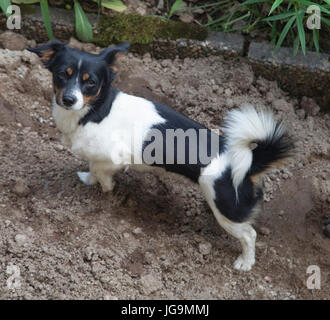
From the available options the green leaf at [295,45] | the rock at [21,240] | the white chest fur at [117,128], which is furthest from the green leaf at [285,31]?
the rock at [21,240]

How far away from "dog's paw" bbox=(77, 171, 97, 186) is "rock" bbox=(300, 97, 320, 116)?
1.97m

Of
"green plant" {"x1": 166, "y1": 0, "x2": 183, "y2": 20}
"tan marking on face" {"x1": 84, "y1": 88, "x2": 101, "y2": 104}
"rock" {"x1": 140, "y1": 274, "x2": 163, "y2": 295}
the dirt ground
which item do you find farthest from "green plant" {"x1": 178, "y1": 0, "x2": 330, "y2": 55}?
"rock" {"x1": 140, "y1": 274, "x2": 163, "y2": 295}

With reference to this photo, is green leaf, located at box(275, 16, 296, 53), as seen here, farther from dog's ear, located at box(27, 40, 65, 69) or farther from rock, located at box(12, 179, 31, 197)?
rock, located at box(12, 179, 31, 197)

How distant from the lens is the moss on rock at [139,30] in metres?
3.95

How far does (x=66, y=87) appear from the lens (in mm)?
2551

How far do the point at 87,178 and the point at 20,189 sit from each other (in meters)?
0.49

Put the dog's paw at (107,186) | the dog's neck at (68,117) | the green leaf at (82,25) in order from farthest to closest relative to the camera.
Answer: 1. the green leaf at (82,25)
2. the dog's paw at (107,186)
3. the dog's neck at (68,117)

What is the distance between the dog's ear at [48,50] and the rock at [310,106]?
224cm

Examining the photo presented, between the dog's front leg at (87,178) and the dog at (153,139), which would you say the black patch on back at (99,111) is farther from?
the dog's front leg at (87,178)

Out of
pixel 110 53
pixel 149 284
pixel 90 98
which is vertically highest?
pixel 110 53

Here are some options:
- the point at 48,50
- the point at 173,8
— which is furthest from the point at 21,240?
the point at 173,8

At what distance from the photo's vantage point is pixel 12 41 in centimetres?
378

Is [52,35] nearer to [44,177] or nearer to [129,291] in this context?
[44,177]

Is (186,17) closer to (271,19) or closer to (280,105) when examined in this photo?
(271,19)
